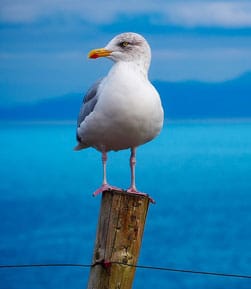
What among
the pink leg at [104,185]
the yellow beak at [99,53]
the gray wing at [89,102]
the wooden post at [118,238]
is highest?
the yellow beak at [99,53]

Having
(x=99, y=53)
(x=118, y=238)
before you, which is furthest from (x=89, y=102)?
(x=118, y=238)

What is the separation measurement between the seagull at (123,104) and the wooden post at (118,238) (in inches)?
15.5

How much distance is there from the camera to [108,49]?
107 inches

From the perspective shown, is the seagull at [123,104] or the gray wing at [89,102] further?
the gray wing at [89,102]

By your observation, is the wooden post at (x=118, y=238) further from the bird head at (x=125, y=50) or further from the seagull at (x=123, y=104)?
the bird head at (x=125, y=50)

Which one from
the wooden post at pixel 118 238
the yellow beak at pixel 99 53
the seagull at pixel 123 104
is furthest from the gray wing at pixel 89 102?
the wooden post at pixel 118 238

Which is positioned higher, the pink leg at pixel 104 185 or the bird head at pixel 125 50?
the bird head at pixel 125 50

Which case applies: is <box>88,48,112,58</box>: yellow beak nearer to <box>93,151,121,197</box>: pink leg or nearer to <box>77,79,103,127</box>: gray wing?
<box>77,79,103,127</box>: gray wing

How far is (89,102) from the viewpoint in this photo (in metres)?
2.77

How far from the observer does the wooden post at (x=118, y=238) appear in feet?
6.88

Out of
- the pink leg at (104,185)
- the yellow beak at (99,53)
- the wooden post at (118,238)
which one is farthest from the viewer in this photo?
the yellow beak at (99,53)

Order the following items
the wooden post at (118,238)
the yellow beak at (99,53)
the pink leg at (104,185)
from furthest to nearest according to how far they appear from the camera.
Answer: the yellow beak at (99,53), the pink leg at (104,185), the wooden post at (118,238)

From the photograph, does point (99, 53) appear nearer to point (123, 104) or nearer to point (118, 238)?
point (123, 104)

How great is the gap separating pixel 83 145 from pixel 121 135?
0.39 m
